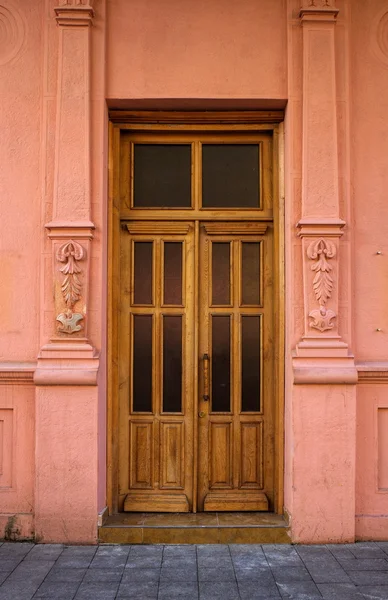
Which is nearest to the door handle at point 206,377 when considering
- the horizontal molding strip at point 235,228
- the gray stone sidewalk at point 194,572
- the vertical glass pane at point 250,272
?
the vertical glass pane at point 250,272

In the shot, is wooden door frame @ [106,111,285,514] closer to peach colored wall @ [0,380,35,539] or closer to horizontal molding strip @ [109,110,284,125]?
horizontal molding strip @ [109,110,284,125]

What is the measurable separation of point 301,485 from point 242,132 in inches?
138

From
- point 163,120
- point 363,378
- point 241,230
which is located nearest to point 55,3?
point 163,120

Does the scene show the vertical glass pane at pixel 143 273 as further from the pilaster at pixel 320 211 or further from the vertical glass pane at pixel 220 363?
the pilaster at pixel 320 211

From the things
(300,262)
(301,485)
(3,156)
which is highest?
(3,156)

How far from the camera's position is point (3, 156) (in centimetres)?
594

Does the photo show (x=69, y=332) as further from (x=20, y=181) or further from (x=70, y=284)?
(x=20, y=181)

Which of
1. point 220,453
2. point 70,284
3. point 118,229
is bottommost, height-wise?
point 220,453

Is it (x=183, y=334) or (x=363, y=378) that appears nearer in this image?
(x=363, y=378)

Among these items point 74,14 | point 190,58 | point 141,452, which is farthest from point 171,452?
point 74,14

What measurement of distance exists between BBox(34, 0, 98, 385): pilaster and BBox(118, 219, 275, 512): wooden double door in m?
0.59

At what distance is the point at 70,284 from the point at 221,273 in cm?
154

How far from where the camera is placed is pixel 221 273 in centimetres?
630

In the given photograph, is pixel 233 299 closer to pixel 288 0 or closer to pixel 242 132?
pixel 242 132
